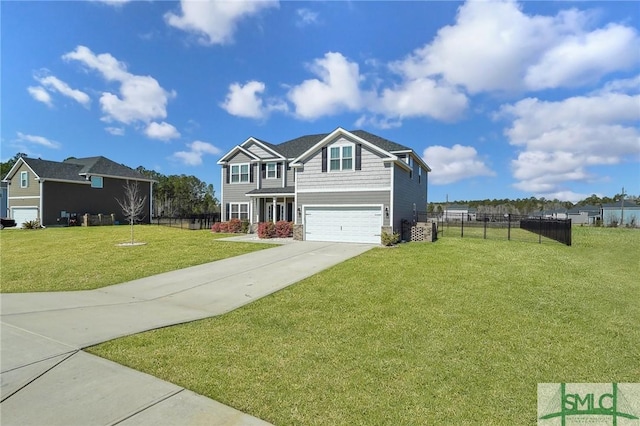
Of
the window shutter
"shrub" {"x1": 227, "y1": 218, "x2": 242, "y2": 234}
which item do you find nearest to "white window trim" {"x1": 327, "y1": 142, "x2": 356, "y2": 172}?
the window shutter

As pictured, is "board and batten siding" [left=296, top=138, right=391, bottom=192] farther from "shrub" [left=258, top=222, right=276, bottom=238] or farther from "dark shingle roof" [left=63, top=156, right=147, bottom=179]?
"dark shingle roof" [left=63, top=156, right=147, bottom=179]

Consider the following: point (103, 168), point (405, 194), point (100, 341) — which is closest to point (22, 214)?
point (103, 168)

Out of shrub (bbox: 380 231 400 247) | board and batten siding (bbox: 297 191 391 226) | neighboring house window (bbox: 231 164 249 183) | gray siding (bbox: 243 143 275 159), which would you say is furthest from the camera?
neighboring house window (bbox: 231 164 249 183)

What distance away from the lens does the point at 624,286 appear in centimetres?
820

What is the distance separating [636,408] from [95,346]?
20.4ft

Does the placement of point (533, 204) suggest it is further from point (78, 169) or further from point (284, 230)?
point (78, 169)

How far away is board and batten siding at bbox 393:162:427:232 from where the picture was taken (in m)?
17.4

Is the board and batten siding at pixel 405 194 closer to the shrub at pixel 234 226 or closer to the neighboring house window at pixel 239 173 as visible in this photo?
the shrub at pixel 234 226

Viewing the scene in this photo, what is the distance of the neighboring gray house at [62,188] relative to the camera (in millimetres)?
28866

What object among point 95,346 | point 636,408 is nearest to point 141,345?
point 95,346

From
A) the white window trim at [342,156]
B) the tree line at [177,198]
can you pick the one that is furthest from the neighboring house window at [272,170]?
the tree line at [177,198]

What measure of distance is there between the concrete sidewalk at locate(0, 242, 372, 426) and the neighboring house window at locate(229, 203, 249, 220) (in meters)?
15.6

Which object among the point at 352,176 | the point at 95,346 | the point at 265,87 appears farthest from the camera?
the point at 265,87

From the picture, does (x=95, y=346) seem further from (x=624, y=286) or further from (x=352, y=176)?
(x=352, y=176)
